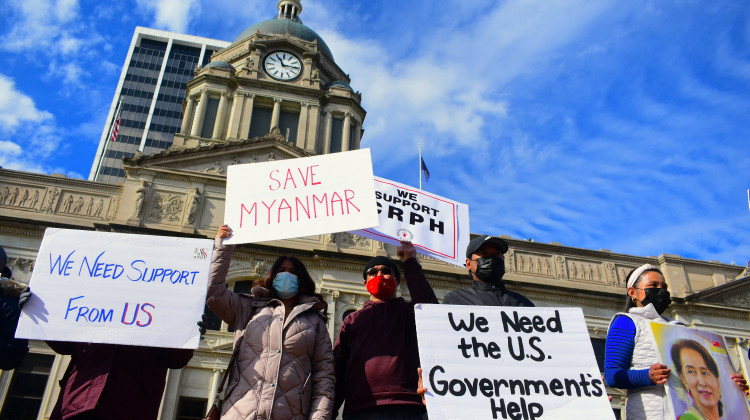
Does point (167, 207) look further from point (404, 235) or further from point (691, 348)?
point (691, 348)

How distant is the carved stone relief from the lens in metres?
20.5

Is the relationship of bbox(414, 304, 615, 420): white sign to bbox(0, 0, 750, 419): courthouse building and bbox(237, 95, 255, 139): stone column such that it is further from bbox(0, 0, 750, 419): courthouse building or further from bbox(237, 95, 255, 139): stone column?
bbox(237, 95, 255, 139): stone column

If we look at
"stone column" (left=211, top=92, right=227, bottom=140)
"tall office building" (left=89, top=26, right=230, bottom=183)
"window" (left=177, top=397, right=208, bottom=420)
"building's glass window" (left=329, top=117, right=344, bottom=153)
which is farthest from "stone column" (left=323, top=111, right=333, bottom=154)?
"tall office building" (left=89, top=26, right=230, bottom=183)

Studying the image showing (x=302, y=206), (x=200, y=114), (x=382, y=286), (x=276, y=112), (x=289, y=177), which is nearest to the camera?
(x=382, y=286)

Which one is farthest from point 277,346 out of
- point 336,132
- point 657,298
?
point 336,132

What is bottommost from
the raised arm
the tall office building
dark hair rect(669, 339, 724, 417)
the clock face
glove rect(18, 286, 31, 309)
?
dark hair rect(669, 339, 724, 417)

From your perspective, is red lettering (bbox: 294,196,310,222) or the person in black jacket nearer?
the person in black jacket

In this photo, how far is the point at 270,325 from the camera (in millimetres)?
4809

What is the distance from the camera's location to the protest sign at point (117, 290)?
4.70 metres

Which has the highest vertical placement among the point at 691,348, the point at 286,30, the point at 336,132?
the point at 286,30

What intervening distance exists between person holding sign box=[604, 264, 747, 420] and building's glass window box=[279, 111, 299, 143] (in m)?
26.3

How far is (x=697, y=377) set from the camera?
463 cm

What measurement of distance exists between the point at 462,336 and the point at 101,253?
3506 mm

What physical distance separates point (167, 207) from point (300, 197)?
16496 millimetres
